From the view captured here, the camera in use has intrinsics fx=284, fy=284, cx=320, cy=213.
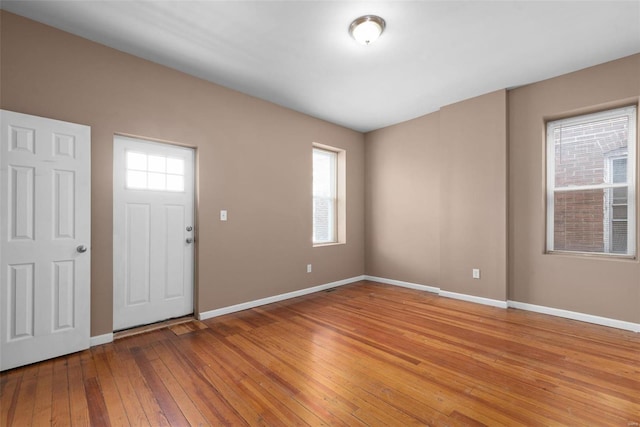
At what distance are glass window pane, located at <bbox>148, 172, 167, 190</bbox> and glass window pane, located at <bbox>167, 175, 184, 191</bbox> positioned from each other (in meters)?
0.05

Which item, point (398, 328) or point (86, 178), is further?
point (398, 328)

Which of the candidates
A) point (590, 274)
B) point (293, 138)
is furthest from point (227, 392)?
point (590, 274)

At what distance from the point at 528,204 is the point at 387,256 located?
230 cm

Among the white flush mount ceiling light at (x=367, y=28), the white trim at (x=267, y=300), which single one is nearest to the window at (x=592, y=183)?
the white flush mount ceiling light at (x=367, y=28)

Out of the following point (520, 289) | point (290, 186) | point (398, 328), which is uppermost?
point (290, 186)

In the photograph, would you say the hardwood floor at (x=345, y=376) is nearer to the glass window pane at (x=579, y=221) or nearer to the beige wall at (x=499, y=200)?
the beige wall at (x=499, y=200)

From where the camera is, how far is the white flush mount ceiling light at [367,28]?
2.36m

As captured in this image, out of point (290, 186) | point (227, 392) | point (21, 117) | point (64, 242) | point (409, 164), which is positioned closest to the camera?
point (227, 392)

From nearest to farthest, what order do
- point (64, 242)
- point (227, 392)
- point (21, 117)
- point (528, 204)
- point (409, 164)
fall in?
point (227, 392)
point (21, 117)
point (64, 242)
point (528, 204)
point (409, 164)

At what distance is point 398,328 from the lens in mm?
3107

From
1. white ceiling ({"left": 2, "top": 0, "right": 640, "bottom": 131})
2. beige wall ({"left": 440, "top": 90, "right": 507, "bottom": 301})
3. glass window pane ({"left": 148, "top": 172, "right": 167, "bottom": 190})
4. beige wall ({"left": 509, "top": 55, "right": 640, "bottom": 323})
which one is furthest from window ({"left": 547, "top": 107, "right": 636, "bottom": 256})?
glass window pane ({"left": 148, "top": 172, "right": 167, "bottom": 190})

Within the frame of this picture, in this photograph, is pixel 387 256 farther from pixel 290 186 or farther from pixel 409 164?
pixel 290 186

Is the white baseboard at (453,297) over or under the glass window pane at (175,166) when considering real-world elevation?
under

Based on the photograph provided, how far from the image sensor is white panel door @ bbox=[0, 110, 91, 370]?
222 centimetres
